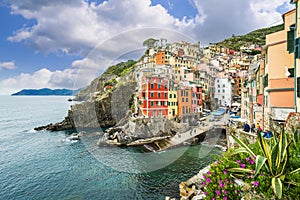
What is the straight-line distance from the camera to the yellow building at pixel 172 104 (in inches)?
1080

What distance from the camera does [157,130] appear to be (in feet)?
84.9

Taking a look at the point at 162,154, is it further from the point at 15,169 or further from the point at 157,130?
the point at 15,169

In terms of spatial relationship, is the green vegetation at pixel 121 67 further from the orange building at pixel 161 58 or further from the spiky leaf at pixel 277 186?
the spiky leaf at pixel 277 186

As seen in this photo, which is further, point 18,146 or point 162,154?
point 18,146

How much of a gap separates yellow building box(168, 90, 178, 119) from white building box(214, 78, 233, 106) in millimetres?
15817

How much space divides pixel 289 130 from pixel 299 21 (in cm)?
516

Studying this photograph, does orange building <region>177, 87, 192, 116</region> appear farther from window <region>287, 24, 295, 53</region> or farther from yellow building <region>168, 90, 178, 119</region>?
window <region>287, 24, 295, 53</region>

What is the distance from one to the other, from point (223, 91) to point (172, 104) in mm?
17572

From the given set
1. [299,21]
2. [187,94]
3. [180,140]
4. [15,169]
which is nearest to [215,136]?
[180,140]

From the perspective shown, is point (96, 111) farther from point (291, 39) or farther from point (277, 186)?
point (277, 186)

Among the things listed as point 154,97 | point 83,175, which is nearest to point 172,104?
point 154,97

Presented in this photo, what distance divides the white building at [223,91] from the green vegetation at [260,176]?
1437 inches

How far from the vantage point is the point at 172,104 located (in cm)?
2770

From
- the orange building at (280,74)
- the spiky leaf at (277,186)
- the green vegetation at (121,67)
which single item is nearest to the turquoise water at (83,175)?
the orange building at (280,74)
